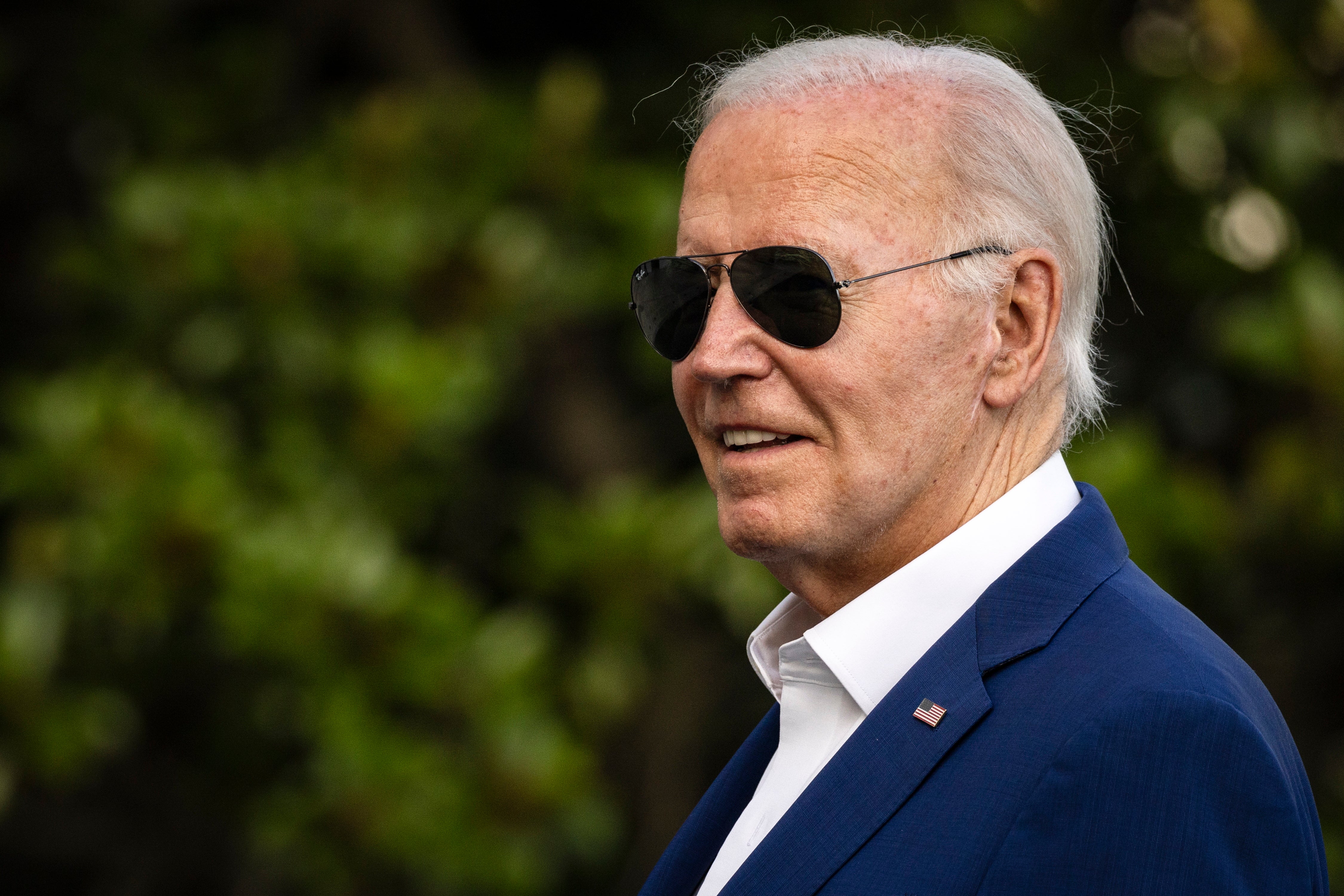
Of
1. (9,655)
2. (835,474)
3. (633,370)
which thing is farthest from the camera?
(633,370)

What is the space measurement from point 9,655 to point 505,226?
92.9 inches

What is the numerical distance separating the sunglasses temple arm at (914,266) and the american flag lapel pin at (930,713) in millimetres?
490

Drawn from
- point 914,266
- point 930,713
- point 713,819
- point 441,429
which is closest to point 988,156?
point 914,266

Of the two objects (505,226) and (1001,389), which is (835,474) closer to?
(1001,389)

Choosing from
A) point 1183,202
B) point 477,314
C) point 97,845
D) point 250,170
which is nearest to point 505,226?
point 477,314

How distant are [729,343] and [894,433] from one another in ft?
0.76

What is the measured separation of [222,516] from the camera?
174 inches

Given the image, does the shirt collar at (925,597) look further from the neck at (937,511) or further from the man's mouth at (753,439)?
the man's mouth at (753,439)

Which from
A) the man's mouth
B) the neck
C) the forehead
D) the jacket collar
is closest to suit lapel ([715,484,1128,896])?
the jacket collar

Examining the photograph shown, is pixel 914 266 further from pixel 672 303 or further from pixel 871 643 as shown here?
pixel 871 643

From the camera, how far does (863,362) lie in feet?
4.97

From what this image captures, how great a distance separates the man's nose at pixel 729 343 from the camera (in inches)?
61.7

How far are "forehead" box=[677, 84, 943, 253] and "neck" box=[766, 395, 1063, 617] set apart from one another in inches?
11.1

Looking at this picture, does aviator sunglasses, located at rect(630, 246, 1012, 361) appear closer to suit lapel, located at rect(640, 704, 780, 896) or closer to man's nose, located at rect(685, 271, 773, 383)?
man's nose, located at rect(685, 271, 773, 383)
